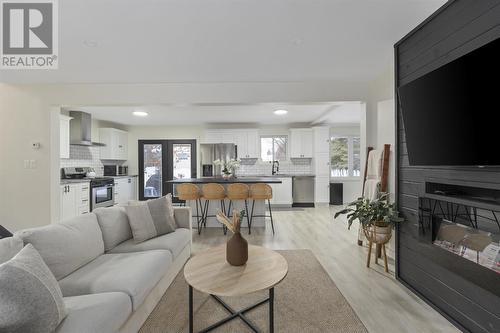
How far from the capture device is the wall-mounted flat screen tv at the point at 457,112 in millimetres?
1516

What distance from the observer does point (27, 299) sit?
116 cm

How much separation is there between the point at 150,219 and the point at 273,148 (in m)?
5.25

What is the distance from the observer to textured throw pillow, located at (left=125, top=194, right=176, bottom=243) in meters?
2.65

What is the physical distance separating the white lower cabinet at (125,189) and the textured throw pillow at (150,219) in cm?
401

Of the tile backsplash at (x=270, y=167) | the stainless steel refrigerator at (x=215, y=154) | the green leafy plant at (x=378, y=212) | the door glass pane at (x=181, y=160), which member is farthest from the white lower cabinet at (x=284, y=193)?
the green leafy plant at (x=378, y=212)

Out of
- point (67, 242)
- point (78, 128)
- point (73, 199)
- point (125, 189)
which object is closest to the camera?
point (67, 242)

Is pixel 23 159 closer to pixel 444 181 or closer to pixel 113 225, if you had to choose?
pixel 113 225

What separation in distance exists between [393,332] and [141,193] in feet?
24.2

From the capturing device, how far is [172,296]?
7.72ft

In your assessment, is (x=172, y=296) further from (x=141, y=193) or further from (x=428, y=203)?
(x=141, y=193)

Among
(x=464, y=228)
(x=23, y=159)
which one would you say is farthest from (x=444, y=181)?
(x=23, y=159)

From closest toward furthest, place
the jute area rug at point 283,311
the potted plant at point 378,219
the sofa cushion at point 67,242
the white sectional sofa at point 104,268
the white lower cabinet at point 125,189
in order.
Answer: the white sectional sofa at point 104,268
the sofa cushion at point 67,242
the jute area rug at point 283,311
the potted plant at point 378,219
the white lower cabinet at point 125,189

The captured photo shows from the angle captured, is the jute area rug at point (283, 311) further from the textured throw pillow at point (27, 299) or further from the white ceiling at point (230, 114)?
the white ceiling at point (230, 114)

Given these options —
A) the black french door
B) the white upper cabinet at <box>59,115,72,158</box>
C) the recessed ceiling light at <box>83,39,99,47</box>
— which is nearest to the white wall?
the white upper cabinet at <box>59,115,72,158</box>
